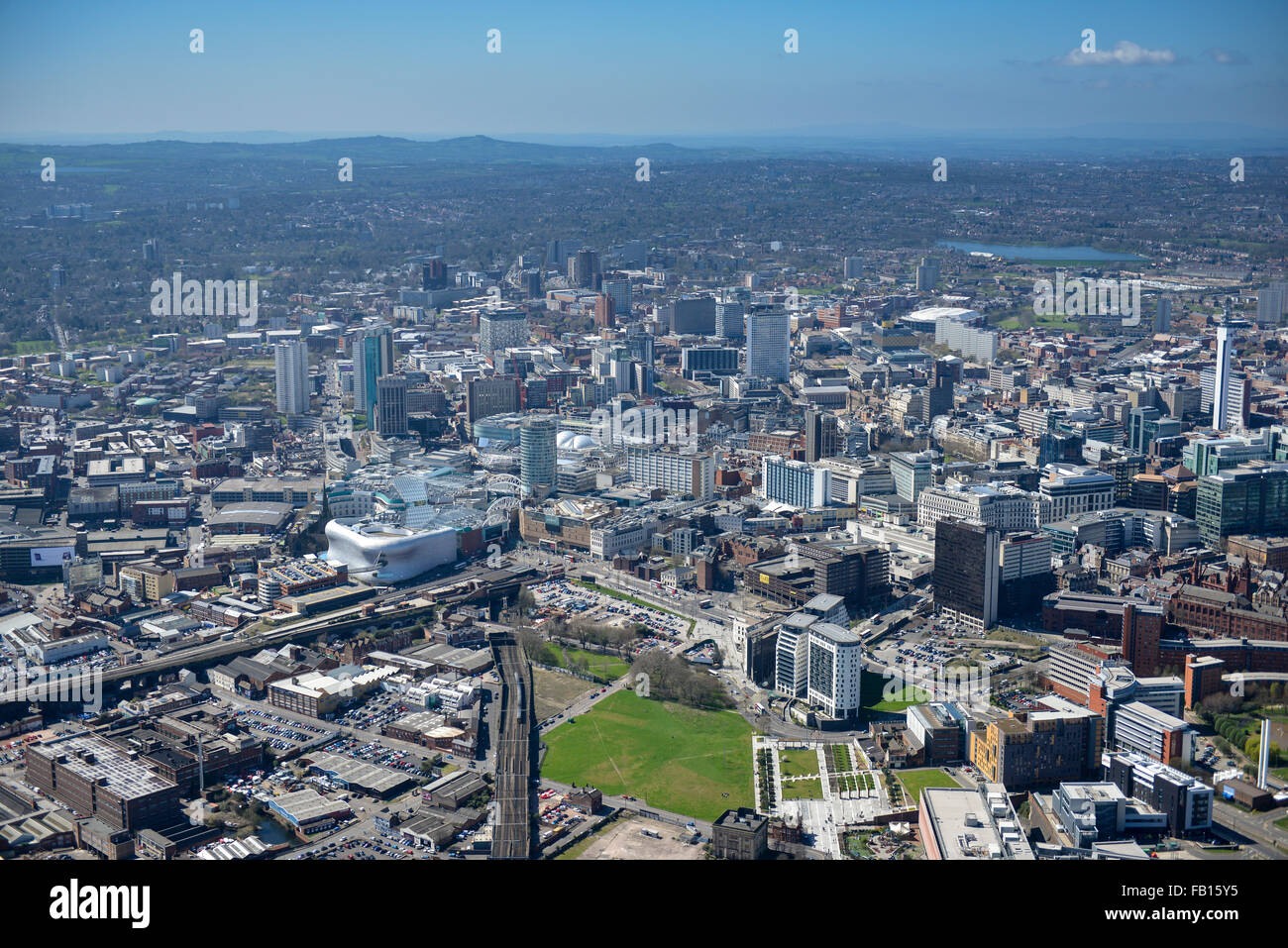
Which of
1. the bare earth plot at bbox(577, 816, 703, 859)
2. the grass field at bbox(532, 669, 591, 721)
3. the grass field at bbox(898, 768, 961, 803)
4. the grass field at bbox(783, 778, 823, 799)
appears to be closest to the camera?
the bare earth plot at bbox(577, 816, 703, 859)

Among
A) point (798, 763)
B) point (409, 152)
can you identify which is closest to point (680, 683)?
point (798, 763)

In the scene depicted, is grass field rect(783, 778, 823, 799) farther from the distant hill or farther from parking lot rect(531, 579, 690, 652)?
the distant hill

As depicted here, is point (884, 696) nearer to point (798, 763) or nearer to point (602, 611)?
point (798, 763)

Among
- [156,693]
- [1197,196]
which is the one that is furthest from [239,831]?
[1197,196]

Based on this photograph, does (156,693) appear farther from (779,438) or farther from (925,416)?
(925,416)

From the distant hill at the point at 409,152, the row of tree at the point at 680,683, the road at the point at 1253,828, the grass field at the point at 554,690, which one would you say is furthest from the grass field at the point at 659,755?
the distant hill at the point at 409,152

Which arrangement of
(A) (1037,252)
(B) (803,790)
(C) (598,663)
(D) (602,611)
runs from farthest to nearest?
(A) (1037,252) < (D) (602,611) < (C) (598,663) < (B) (803,790)

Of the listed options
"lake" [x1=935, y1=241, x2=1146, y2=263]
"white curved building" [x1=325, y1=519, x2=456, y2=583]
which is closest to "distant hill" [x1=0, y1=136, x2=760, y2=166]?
"lake" [x1=935, y1=241, x2=1146, y2=263]
